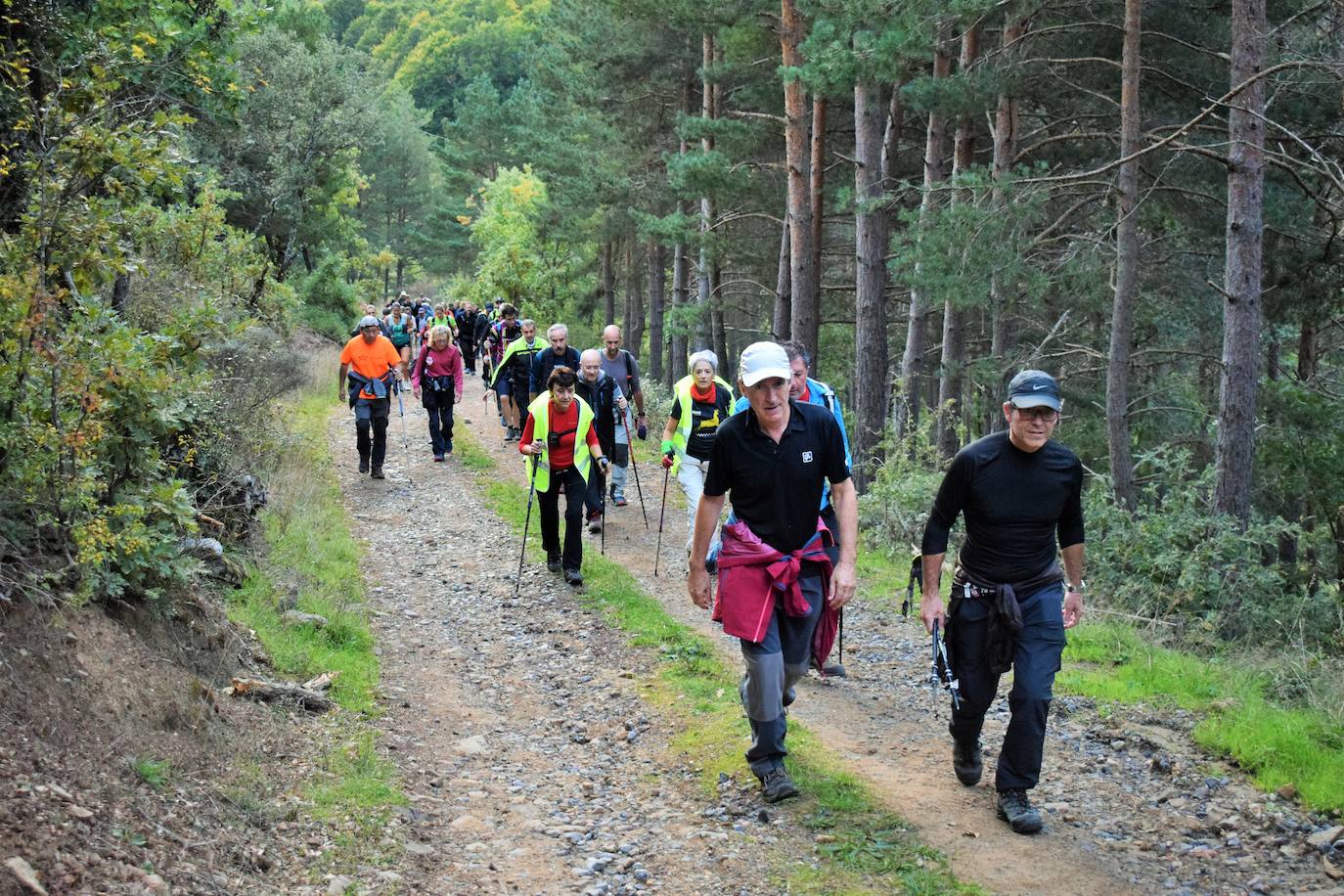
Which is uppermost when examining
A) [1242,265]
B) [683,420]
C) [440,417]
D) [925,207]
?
[925,207]

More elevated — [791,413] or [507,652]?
[791,413]

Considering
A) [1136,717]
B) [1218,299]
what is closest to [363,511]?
[1136,717]

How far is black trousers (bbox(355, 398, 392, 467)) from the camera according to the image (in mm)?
15367

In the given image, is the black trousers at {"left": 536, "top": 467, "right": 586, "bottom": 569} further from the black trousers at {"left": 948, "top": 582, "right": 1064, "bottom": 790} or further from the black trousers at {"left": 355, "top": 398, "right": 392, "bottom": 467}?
the black trousers at {"left": 948, "top": 582, "right": 1064, "bottom": 790}

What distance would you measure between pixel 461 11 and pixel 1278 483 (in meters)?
94.8

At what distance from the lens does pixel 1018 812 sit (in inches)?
211

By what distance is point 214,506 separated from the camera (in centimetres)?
856

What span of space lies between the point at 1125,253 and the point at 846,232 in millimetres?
17768

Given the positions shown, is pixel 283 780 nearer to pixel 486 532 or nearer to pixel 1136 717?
pixel 1136 717

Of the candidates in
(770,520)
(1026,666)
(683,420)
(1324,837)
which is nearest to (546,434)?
(683,420)

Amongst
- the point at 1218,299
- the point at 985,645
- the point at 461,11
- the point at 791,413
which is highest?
the point at 461,11

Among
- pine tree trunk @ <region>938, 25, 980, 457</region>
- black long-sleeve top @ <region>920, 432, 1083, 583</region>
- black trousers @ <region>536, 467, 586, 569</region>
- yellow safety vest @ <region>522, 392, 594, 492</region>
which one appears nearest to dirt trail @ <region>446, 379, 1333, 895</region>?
black long-sleeve top @ <region>920, 432, 1083, 583</region>

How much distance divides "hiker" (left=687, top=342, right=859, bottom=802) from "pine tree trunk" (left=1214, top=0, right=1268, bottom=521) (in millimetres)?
8692

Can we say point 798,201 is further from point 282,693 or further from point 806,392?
point 282,693
